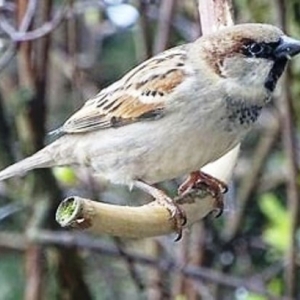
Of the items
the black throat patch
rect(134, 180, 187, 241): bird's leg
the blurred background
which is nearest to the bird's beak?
the black throat patch

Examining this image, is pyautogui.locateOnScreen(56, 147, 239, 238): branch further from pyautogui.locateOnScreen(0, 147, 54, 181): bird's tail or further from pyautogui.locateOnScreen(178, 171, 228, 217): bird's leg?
pyautogui.locateOnScreen(0, 147, 54, 181): bird's tail

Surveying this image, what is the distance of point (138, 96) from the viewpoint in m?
2.67

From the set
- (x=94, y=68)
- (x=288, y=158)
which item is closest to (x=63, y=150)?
Answer: (x=288, y=158)

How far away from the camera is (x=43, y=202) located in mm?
3264

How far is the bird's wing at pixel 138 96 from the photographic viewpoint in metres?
2.57

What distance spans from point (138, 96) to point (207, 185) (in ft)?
1.08

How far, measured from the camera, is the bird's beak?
234 cm

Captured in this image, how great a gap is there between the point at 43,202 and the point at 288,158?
2.25 feet

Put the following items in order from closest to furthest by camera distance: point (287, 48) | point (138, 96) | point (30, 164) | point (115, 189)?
point (287, 48), point (138, 96), point (30, 164), point (115, 189)

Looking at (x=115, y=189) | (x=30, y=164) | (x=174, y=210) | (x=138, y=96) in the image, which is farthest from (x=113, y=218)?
(x=115, y=189)

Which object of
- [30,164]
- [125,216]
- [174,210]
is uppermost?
[125,216]

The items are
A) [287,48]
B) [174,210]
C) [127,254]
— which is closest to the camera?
[174,210]

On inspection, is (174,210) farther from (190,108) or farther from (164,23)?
(164,23)

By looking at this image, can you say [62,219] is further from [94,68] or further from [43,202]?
[94,68]
